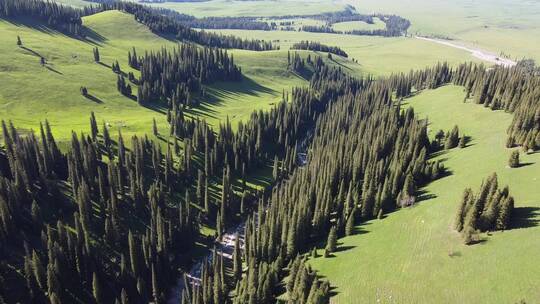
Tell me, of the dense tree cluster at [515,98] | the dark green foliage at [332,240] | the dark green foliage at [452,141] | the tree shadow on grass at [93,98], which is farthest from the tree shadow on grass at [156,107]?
the dense tree cluster at [515,98]

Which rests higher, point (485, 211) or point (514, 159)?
point (514, 159)

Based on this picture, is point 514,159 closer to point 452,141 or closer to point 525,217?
point 525,217

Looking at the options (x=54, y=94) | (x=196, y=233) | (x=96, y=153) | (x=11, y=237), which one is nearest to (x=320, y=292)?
(x=196, y=233)

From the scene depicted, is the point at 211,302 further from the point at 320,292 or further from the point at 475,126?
the point at 475,126

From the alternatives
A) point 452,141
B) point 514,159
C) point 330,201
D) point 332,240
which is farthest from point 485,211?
point 452,141

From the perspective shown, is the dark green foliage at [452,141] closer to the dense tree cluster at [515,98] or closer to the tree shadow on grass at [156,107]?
the dense tree cluster at [515,98]

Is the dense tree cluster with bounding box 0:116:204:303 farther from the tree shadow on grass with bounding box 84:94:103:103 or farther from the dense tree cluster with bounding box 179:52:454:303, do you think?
the tree shadow on grass with bounding box 84:94:103:103
